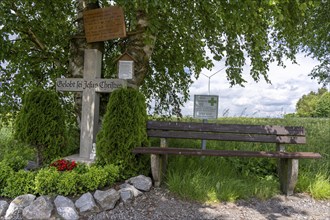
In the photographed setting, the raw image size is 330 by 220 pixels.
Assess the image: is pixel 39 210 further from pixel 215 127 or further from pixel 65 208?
pixel 215 127

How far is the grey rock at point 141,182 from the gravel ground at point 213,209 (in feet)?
0.30

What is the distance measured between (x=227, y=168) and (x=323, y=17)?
6099mm

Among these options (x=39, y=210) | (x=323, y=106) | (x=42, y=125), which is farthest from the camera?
(x=323, y=106)

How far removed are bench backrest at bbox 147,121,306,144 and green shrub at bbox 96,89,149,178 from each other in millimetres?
344

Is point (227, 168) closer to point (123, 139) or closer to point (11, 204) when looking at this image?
point (123, 139)

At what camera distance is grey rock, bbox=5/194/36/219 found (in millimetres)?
3392

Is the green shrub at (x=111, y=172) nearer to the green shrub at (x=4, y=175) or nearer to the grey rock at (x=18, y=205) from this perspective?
the grey rock at (x=18, y=205)

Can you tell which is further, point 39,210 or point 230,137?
point 230,137

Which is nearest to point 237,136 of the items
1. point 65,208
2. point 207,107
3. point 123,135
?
point 207,107

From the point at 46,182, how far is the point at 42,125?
1.06 metres

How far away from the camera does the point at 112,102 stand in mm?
4312

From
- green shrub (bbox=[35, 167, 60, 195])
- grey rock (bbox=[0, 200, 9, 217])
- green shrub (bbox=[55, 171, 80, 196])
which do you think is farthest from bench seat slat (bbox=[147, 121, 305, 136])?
grey rock (bbox=[0, 200, 9, 217])

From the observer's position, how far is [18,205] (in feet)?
11.4

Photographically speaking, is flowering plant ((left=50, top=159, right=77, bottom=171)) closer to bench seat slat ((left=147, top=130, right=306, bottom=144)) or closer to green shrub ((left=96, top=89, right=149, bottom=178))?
green shrub ((left=96, top=89, right=149, bottom=178))
